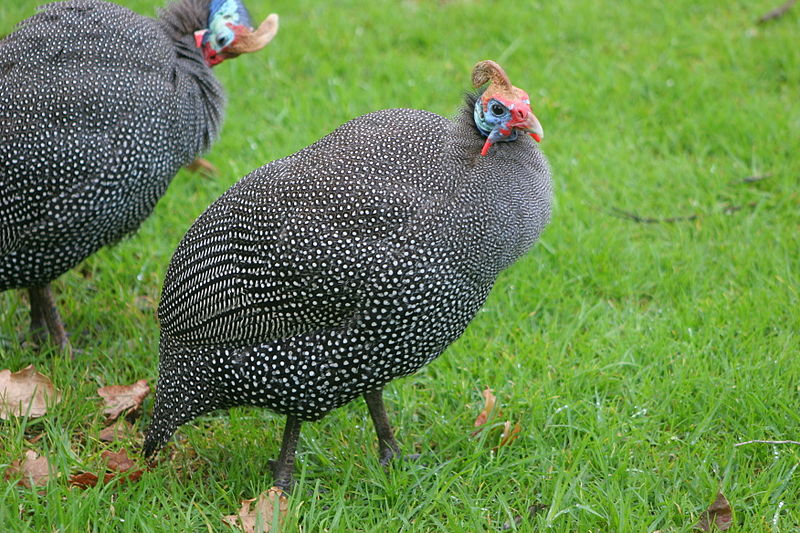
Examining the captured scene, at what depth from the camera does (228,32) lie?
382 centimetres

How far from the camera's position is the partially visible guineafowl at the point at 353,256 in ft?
9.04

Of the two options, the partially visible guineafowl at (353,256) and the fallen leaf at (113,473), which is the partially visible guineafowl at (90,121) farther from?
the fallen leaf at (113,473)

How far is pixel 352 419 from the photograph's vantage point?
11.7ft

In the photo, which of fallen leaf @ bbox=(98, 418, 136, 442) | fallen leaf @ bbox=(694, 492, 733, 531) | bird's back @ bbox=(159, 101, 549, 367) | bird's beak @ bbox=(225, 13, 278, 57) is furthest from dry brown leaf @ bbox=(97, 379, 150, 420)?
fallen leaf @ bbox=(694, 492, 733, 531)

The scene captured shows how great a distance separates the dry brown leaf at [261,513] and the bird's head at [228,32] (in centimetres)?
195

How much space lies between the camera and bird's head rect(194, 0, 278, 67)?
378 centimetres

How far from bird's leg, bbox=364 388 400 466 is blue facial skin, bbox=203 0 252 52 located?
1.76m

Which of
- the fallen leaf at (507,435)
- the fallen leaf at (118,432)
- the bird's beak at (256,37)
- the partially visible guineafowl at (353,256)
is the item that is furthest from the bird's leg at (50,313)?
the fallen leaf at (507,435)

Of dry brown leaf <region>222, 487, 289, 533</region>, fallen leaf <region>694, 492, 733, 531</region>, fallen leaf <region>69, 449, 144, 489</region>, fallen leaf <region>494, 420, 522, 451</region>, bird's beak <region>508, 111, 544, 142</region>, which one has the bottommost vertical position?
fallen leaf <region>69, 449, 144, 489</region>

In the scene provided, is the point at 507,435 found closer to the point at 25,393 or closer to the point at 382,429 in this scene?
the point at 382,429

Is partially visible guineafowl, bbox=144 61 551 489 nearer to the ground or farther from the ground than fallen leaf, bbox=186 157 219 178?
farther from the ground

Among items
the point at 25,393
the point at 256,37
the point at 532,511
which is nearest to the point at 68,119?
the point at 256,37

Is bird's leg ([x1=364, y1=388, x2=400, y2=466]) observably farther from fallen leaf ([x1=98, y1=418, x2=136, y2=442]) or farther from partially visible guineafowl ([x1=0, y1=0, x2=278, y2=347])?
partially visible guineafowl ([x1=0, y1=0, x2=278, y2=347])

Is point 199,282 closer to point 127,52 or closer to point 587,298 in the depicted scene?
point 127,52
